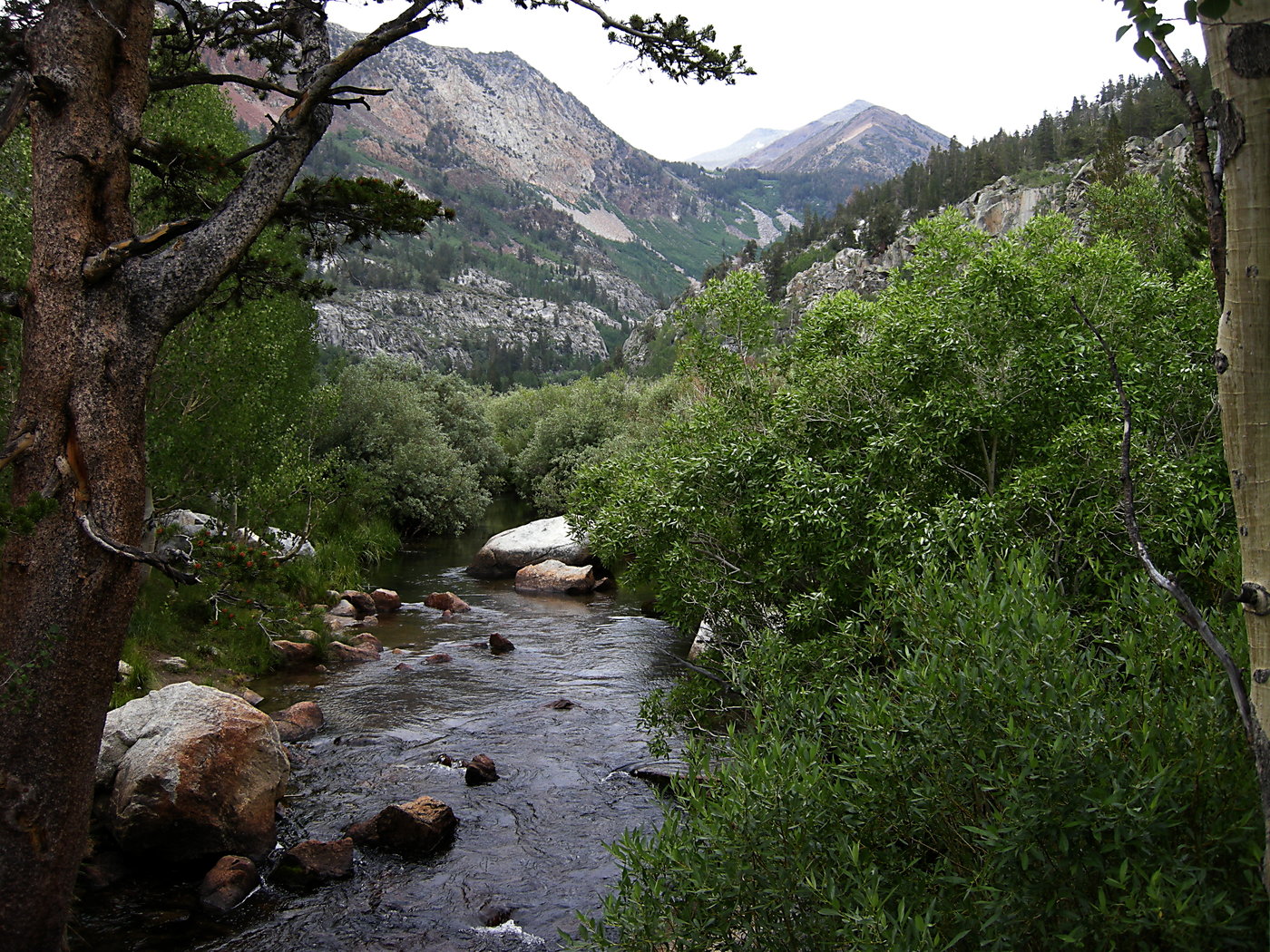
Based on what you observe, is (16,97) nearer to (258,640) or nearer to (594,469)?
(594,469)

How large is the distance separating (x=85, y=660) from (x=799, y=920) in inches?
215

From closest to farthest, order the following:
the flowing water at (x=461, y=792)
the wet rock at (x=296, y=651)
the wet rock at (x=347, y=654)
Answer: the flowing water at (x=461, y=792) < the wet rock at (x=296, y=651) < the wet rock at (x=347, y=654)

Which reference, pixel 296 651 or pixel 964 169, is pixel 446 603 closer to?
pixel 296 651

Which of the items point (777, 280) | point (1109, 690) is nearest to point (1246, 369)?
point (1109, 690)

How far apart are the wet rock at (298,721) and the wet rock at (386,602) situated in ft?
27.5

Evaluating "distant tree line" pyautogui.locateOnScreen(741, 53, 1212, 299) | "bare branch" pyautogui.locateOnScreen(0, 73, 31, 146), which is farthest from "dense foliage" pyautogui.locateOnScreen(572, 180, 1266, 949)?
"distant tree line" pyautogui.locateOnScreen(741, 53, 1212, 299)

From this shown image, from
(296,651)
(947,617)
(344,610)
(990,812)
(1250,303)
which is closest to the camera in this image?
(1250,303)

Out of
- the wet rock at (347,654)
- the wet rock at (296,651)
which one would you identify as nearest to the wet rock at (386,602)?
the wet rock at (347,654)

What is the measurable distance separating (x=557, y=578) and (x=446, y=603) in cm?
462

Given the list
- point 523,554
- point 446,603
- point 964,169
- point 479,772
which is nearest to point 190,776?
point 479,772

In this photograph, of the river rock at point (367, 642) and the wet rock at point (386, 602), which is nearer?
the river rock at point (367, 642)

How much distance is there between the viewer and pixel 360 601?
2173 centimetres

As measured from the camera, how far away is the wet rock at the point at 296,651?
16406 millimetres

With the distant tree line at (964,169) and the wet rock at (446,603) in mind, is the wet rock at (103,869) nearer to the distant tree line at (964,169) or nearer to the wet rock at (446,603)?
the wet rock at (446,603)
